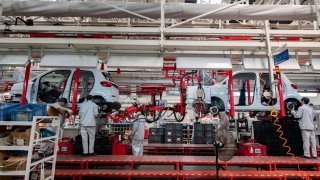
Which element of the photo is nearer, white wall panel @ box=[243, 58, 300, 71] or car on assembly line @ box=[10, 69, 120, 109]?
white wall panel @ box=[243, 58, 300, 71]

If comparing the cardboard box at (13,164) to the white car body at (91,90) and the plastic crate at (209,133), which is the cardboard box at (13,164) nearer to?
the white car body at (91,90)

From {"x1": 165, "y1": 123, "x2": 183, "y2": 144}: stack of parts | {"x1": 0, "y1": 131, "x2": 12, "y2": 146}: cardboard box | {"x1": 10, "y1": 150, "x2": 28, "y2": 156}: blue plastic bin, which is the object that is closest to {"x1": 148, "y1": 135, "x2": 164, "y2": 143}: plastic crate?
{"x1": 165, "y1": 123, "x2": 183, "y2": 144}: stack of parts

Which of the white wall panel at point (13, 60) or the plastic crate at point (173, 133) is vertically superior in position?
the white wall panel at point (13, 60)

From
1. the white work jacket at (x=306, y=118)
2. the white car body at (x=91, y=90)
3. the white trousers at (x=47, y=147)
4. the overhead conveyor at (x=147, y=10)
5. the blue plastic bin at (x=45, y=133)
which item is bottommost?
the white trousers at (x=47, y=147)

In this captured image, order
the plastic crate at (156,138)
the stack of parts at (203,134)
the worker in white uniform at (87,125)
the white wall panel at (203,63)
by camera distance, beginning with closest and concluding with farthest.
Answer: the white wall panel at (203,63) → the worker in white uniform at (87,125) → the stack of parts at (203,134) → the plastic crate at (156,138)

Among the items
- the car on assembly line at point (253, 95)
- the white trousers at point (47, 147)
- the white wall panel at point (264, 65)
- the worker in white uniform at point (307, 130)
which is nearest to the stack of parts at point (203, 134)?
the car on assembly line at point (253, 95)

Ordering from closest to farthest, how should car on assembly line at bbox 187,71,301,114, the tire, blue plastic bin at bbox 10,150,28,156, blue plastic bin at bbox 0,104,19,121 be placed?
blue plastic bin at bbox 0,104,19,121 → blue plastic bin at bbox 10,150,28,156 → car on assembly line at bbox 187,71,301,114 → the tire

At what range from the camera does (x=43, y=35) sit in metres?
5.50

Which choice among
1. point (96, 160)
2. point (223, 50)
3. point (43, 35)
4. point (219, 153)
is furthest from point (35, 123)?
point (223, 50)

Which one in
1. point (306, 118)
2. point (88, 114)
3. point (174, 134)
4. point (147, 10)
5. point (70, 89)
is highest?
point (147, 10)

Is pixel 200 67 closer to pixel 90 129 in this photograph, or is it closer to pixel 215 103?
pixel 215 103

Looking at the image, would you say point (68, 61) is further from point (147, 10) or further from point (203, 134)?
point (203, 134)

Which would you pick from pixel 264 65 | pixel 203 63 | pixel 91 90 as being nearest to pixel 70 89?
pixel 91 90

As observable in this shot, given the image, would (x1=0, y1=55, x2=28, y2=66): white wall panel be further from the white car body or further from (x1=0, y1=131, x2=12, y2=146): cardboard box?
(x1=0, y1=131, x2=12, y2=146): cardboard box
